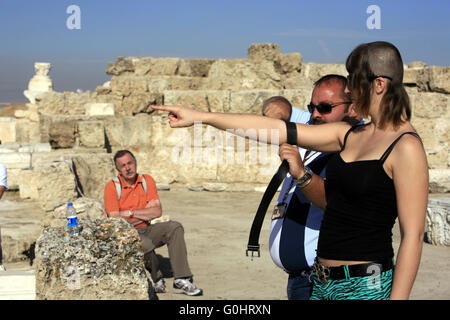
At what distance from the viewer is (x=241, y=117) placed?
2248 mm

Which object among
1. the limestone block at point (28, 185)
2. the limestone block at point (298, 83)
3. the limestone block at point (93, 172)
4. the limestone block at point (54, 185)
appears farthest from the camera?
the limestone block at point (298, 83)

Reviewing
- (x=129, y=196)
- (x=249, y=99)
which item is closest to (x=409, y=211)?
(x=129, y=196)

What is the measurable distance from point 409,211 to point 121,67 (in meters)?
11.4

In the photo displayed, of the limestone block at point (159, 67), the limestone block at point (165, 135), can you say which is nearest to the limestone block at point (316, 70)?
the limestone block at point (159, 67)

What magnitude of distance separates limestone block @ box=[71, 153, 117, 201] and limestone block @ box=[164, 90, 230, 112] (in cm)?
378

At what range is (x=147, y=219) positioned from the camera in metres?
5.21

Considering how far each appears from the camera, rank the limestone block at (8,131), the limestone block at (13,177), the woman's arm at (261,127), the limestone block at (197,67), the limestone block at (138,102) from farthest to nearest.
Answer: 1. the limestone block at (8,131)
2. the limestone block at (197,67)
3. the limestone block at (138,102)
4. the limestone block at (13,177)
5. the woman's arm at (261,127)

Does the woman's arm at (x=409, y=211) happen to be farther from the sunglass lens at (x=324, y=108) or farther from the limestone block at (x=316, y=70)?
the limestone block at (x=316, y=70)

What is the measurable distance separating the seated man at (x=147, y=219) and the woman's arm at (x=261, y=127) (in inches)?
109

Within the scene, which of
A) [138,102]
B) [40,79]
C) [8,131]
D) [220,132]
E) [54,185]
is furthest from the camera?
[40,79]

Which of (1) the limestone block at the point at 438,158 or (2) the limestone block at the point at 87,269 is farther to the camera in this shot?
(1) the limestone block at the point at 438,158

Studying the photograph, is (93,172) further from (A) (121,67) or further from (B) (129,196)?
(A) (121,67)

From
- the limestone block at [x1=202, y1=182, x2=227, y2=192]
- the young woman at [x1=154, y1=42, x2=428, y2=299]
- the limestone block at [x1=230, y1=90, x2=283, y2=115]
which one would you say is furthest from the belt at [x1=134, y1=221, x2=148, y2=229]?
the limestone block at [x1=230, y1=90, x2=283, y2=115]

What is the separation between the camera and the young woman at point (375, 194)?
5.90 feet
